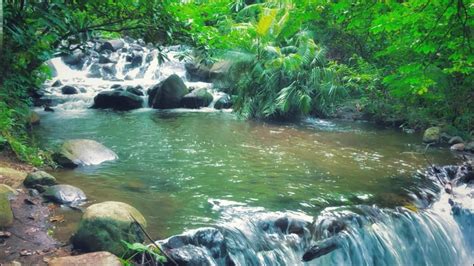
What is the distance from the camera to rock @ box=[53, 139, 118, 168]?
7625 mm

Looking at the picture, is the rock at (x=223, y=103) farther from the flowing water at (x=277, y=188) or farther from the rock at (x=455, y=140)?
the rock at (x=455, y=140)

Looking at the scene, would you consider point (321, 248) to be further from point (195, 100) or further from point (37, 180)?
point (195, 100)

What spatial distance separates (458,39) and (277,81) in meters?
9.73

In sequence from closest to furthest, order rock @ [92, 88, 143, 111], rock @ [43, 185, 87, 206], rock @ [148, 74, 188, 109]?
1. rock @ [43, 185, 87, 206]
2. rock @ [92, 88, 143, 111]
3. rock @ [148, 74, 188, 109]

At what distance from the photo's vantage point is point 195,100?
59.7ft

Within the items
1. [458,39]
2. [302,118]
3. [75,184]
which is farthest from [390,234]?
[302,118]

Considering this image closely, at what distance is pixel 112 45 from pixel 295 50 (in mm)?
13744

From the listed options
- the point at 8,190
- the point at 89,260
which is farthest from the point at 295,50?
the point at 89,260

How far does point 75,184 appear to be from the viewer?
6535mm

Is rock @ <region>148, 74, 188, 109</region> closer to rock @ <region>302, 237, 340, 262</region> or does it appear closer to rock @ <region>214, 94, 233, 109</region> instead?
rock @ <region>214, 94, 233, 109</region>

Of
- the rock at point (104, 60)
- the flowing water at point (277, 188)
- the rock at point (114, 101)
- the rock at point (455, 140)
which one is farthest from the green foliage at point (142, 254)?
the rock at point (104, 60)

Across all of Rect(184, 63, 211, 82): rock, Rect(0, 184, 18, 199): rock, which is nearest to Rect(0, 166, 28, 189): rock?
Rect(0, 184, 18, 199): rock

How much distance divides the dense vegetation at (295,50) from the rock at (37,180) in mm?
1151

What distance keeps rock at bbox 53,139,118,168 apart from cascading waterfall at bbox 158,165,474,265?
121 inches
